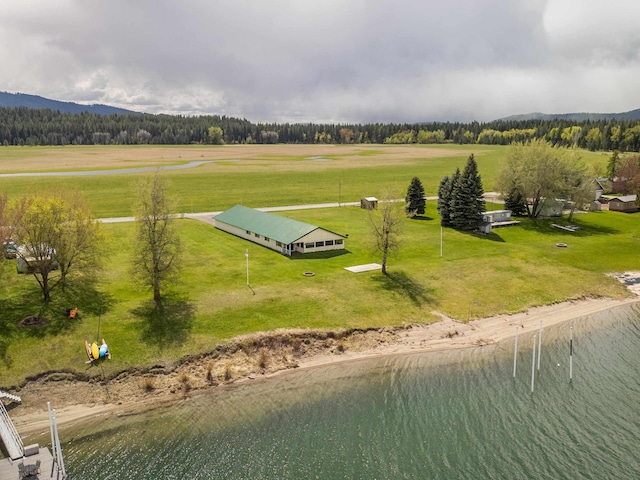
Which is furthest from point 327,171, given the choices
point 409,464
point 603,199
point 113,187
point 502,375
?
point 409,464

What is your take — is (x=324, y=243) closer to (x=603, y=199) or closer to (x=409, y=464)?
(x=409, y=464)

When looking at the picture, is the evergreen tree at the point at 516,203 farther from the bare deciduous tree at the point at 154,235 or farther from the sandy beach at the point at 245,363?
the bare deciduous tree at the point at 154,235

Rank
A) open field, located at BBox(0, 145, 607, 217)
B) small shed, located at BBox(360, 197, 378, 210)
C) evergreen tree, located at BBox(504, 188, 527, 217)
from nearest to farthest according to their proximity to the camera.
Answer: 1. evergreen tree, located at BBox(504, 188, 527, 217)
2. small shed, located at BBox(360, 197, 378, 210)
3. open field, located at BBox(0, 145, 607, 217)

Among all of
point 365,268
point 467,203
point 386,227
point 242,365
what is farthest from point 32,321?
point 467,203

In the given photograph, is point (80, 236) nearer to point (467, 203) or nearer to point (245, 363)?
point (245, 363)

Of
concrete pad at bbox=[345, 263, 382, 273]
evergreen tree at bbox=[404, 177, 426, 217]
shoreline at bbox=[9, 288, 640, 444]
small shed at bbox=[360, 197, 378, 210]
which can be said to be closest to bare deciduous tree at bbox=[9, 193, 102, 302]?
shoreline at bbox=[9, 288, 640, 444]

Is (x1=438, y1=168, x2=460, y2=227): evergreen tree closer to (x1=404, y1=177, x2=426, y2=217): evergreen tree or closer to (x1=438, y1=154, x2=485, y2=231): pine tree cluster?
(x1=438, y1=154, x2=485, y2=231): pine tree cluster
